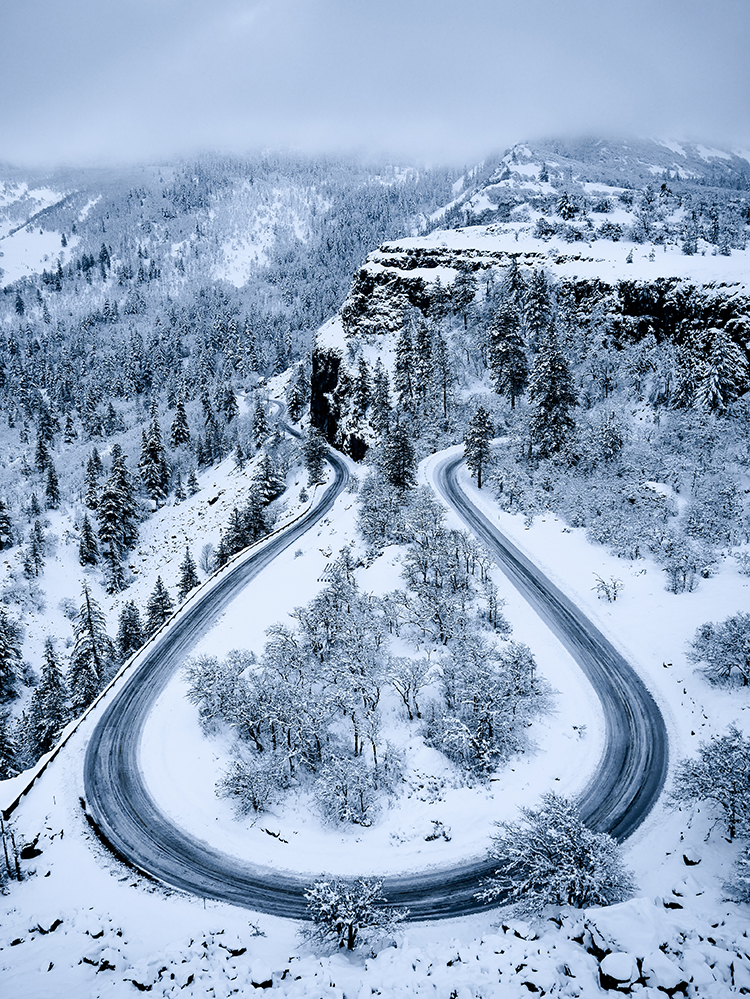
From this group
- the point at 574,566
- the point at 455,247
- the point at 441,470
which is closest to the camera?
the point at 574,566

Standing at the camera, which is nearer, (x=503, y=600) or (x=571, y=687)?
(x=571, y=687)

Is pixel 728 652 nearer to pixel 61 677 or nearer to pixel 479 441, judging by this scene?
pixel 479 441

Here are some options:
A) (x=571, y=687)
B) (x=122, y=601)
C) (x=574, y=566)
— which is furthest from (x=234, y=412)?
(x=571, y=687)

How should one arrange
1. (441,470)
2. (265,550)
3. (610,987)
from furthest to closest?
(441,470) → (265,550) → (610,987)

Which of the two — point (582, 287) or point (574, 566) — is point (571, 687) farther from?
point (582, 287)

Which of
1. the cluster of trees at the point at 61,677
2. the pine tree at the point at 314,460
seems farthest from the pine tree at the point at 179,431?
the cluster of trees at the point at 61,677

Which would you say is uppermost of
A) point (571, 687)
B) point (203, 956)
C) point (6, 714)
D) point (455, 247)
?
point (455, 247)

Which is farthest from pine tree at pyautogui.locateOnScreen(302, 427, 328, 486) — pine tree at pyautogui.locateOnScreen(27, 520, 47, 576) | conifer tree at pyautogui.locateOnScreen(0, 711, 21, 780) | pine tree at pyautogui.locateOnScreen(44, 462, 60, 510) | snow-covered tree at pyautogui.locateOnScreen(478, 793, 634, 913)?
snow-covered tree at pyautogui.locateOnScreen(478, 793, 634, 913)

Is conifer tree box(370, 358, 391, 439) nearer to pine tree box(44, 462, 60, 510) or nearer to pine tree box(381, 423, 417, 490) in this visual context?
pine tree box(381, 423, 417, 490)
